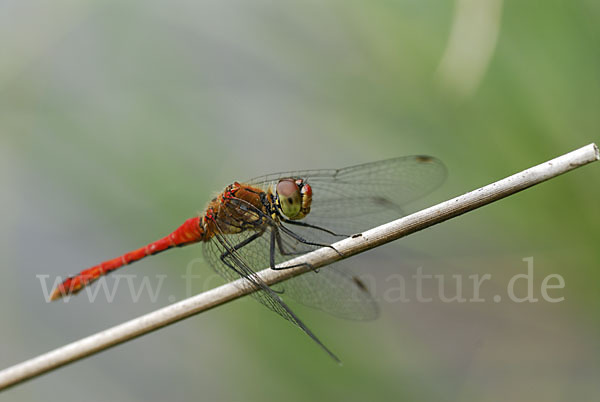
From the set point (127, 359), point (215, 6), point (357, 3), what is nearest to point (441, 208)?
point (357, 3)

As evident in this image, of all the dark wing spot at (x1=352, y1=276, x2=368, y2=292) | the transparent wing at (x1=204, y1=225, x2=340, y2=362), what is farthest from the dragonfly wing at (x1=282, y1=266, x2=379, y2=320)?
the transparent wing at (x1=204, y1=225, x2=340, y2=362)

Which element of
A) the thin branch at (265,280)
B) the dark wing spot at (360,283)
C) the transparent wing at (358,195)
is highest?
the transparent wing at (358,195)

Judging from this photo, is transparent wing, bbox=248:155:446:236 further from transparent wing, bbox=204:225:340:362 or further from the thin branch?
the thin branch

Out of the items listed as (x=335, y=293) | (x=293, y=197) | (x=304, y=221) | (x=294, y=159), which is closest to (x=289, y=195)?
(x=293, y=197)

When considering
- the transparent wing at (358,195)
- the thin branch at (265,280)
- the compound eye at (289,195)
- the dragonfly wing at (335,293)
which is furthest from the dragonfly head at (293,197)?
the thin branch at (265,280)

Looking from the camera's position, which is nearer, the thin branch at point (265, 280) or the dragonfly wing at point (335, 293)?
the thin branch at point (265, 280)

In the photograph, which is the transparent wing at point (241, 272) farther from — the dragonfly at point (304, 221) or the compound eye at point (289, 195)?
the compound eye at point (289, 195)

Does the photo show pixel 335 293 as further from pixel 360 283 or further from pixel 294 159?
pixel 294 159

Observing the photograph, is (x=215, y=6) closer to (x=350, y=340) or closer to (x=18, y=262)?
(x=18, y=262)
